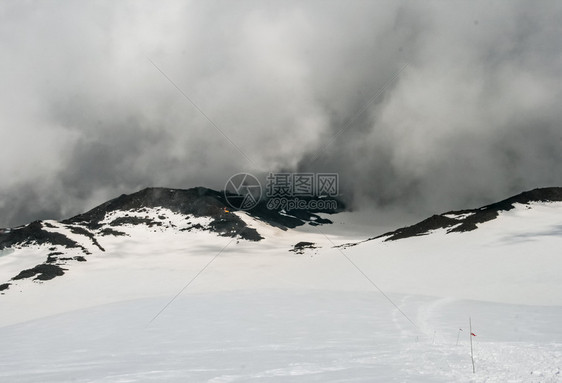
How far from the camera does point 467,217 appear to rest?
56.7m

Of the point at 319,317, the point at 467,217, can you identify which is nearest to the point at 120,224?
the point at 467,217

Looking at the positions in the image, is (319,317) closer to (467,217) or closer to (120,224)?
(467,217)

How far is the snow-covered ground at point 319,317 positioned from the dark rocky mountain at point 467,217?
290 centimetres

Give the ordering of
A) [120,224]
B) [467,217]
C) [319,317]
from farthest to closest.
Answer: [120,224], [467,217], [319,317]

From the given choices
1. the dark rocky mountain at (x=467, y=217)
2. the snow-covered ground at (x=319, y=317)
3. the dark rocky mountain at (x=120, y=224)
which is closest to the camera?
the snow-covered ground at (x=319, y=317)

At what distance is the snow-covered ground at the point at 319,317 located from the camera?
960 centimetres

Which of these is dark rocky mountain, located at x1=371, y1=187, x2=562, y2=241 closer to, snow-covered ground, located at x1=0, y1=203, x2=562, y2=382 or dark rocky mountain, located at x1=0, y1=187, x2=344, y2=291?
snow-covered ground, located at x1=0, y1=203, x2=562, y2=382

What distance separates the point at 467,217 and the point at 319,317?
48988 millimetres

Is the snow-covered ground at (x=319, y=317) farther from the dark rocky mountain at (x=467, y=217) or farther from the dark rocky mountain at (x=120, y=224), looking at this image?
the dark rocky mountain at (x=120, y=224)

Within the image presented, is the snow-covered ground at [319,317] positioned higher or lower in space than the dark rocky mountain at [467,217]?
lower

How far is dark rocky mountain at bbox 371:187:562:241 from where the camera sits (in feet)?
165

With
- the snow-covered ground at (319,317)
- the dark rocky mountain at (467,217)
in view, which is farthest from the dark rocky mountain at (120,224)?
the dark rocky mountain at (467,217)

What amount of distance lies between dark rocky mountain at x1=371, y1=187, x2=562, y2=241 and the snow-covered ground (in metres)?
2.90

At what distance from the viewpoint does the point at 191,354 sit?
472 inches
